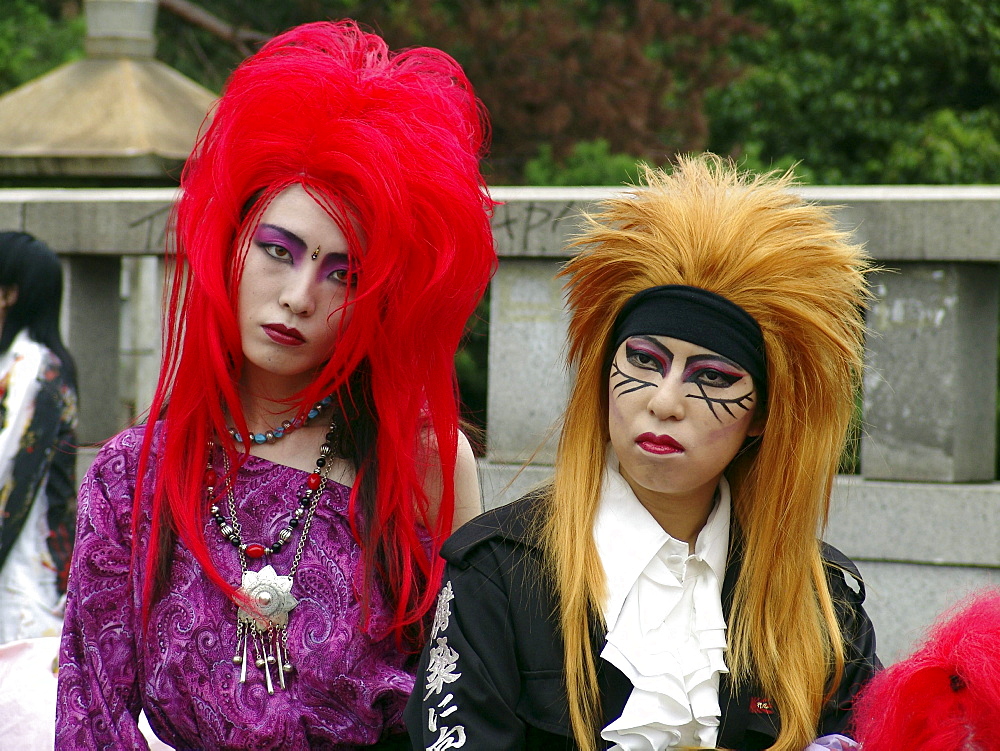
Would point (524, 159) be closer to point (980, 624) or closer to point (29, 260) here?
point (29, 260)

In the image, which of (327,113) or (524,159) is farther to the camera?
(524,159)

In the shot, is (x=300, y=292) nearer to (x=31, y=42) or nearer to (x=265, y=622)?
(x=265, y=622)

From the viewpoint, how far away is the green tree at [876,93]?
32.7ft

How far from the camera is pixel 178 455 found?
2254 mm

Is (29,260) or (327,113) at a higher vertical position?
(327,113)

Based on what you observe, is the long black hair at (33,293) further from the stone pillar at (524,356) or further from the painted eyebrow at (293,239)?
the painted eyebrow at (293,239)

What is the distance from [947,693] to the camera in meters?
1.74

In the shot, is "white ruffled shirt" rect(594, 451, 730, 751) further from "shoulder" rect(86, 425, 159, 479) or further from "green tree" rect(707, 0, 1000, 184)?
"green tree" rect(707, 0, 1000, 184)

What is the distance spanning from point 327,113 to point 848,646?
1.32 metres

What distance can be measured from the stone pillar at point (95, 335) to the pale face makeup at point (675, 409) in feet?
10.5

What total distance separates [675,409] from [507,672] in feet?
1.63

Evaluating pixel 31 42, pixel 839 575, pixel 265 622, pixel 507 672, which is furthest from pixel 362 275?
pixel 31 42

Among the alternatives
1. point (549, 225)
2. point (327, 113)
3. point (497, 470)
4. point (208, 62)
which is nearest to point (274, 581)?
point (327, 113)

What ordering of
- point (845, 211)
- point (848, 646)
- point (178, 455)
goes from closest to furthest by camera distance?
point (848, 646) < point (178, 455) < point (845, 211)
